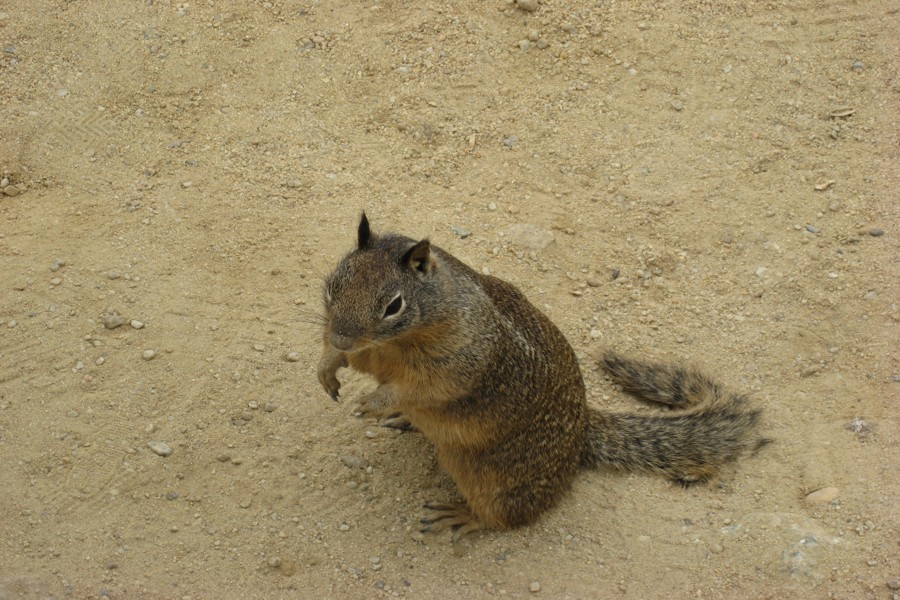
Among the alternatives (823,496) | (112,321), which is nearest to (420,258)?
(112,321)

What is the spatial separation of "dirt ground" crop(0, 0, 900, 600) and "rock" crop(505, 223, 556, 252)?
5cm

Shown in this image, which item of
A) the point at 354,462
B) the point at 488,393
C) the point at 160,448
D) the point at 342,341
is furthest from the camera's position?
the point at 354,462

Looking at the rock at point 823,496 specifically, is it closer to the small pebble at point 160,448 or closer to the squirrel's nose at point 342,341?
the squirrel's nose at point 342,341

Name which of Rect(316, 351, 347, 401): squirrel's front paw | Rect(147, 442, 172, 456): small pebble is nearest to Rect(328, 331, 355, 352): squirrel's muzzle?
Rect(316, 351, 347, 401): squirrel's front paw

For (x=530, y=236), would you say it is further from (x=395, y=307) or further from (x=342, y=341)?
(x=342, y=341)

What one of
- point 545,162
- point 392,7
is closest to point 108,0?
point 392,7

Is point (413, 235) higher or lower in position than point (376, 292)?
lower

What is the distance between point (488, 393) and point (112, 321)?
2.44 meters

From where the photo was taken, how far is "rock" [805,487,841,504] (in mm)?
4547

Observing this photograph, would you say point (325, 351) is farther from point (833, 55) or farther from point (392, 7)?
point (833, 55)

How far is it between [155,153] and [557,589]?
4261 millimetres

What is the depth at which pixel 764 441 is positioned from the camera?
4.89 metres

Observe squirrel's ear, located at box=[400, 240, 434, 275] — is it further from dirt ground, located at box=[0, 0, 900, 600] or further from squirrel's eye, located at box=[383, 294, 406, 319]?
dirt ground, located at box=[0, 0, 900, 600]

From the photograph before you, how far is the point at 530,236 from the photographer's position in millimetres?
6133
